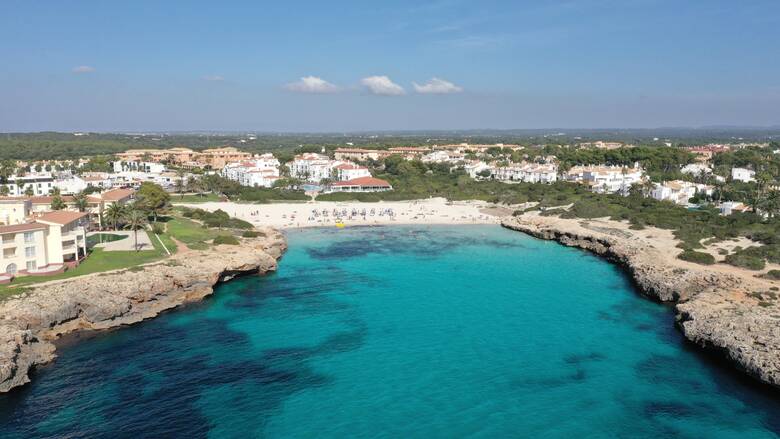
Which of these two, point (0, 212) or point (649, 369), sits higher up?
point (0, 212)

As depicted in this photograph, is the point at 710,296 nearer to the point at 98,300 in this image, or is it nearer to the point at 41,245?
the point at 98,300

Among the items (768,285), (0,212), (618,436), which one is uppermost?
(0,212)

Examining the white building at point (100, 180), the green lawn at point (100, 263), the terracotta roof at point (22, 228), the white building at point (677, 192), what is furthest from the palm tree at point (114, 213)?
the white building at point (677, 192)

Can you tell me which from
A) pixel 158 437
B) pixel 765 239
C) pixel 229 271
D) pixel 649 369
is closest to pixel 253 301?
pixel 229 271

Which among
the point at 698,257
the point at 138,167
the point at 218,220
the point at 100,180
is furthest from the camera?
the point at 138,167

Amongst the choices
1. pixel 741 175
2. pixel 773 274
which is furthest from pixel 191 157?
pixel 773 274

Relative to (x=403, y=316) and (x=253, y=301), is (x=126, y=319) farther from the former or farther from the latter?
(x=403, y=316)
